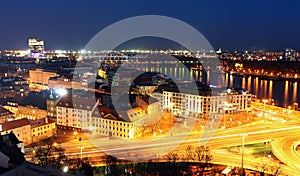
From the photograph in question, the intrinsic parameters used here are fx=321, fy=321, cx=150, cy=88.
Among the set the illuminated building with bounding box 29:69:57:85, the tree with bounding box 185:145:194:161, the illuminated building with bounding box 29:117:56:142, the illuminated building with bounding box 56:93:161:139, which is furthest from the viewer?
Result: the illuminated building with bounding box 29:69:57:85

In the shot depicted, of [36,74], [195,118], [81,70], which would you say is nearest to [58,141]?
[195,118]

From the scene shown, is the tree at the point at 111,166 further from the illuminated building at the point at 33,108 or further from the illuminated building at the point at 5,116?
the illuminated building at the point at 33,108

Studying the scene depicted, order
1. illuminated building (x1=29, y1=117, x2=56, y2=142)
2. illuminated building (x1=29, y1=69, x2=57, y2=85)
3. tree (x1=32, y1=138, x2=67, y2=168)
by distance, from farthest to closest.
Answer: illuminated building (x1=29, y1=69, x2=57, y2=85) < illuminated building (x1=29, y1=117, x2=56, y2=142) < tree (x1=32, y1=138, x2=67, y2=168)

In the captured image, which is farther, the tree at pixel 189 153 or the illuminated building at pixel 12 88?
the illuminated building at pixel 12 88

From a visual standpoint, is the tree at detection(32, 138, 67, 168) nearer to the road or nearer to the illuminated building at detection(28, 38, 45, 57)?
the road

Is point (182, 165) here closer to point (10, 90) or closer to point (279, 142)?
point (279, 142)

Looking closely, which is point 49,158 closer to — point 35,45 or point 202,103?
point 202,103

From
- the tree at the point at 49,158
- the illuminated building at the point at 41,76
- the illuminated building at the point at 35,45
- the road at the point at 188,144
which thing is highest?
the illuminated building at the point at 35,45

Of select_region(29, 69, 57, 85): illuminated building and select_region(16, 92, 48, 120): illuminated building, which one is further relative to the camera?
select_region(29, 69, 57, 85): illuminated building

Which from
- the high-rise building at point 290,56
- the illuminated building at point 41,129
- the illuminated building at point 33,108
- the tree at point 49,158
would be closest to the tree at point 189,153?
the tree at point 49,158

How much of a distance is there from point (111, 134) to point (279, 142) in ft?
8.40

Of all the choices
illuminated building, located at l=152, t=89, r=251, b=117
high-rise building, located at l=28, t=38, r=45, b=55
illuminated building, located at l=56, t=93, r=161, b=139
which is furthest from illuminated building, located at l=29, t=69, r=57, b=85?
high-rise building, located at l=28, t=38, r=45, b=55

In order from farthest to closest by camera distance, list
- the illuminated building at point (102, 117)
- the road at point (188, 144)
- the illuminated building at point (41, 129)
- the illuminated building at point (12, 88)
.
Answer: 1. the illuminated building at point (12, 88)
2. the illuminated building at point (102, 117)
3. the illuminated building at point (41, 129)
4. the road at point (188, 144)

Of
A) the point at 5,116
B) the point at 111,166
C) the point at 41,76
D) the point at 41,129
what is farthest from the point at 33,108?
the point at 41,76
